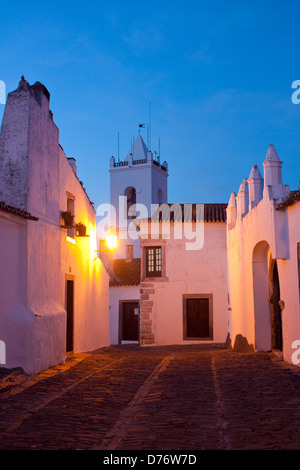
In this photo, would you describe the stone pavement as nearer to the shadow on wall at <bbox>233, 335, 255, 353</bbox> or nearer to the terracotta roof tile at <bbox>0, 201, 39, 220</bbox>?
the terracotta roof tile at <bbox>0, 201, 39, 220</bbox>

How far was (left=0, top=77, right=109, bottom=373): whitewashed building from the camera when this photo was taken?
9.41 m

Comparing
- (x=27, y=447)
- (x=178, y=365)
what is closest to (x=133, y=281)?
(x=178, y=365)

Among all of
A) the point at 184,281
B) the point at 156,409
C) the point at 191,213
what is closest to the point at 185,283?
the point at 184,281

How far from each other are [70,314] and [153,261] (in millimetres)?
9032

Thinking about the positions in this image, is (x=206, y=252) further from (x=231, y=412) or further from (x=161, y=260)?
(x=231, y=412)

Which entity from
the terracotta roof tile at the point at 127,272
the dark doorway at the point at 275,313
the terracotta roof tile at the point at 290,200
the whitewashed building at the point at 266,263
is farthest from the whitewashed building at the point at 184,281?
the terracotta roof tile at the point at 290,200

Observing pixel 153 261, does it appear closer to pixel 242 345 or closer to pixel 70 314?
pixel 242 345

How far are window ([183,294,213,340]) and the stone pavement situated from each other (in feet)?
35.2

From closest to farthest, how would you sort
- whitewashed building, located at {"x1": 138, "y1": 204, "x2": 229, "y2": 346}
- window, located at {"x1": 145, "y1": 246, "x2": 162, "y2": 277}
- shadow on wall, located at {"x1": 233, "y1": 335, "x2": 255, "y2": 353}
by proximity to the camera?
shadow on wall, located at {"x1": 233, "y1": 335, "x2": 255, "y2": 353} → whitewashed building, located at {"x1": 138, "y1": 204, "x2": 229, "y2": 346} → window, located at {"x1": 145, "y1": 246, "x2": 162, "y2": 277}

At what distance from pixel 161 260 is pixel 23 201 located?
40.9 feet

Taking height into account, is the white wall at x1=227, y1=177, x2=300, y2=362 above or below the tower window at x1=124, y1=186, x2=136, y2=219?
below

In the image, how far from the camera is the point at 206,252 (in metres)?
22.1

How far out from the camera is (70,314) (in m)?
13.5

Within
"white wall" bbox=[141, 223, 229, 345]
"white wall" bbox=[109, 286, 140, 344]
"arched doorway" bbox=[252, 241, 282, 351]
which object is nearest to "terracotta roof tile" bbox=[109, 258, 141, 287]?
"white wall" bbox=[109, 286, 140, 344]
